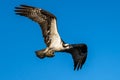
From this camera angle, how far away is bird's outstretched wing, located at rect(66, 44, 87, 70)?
35409 millimetres

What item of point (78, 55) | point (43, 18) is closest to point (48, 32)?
point (43, 18)

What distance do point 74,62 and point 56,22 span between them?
3213mm

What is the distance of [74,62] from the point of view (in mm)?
36219

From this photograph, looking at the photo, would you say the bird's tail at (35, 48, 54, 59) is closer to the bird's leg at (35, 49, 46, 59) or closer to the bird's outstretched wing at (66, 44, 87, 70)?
the bird's leg at (35, 49, 46, 59)

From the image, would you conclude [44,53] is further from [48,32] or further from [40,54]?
[48,32]

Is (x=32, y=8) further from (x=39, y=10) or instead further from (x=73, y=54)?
(x=73, y=54)

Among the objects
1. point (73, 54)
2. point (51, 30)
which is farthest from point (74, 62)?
point (51, 30)

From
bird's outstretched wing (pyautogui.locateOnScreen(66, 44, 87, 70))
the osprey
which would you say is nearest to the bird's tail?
the osprey

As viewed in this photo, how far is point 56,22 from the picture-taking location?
111 feet

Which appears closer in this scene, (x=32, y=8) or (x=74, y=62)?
(x=32, y=8)

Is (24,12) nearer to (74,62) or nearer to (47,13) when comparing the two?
(47,13)

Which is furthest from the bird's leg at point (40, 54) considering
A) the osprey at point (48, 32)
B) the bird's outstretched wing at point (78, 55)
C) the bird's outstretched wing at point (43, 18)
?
the bird's outstretched wing at point (78, 55)

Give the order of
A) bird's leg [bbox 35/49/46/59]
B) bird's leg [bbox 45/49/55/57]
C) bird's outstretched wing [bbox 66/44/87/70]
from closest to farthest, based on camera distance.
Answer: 1. bird's leg [bbox 35/49/46/59]
2. bird's leg [bbox 45/49/55/57]
3. bird's outstretched wing [bbox 66/44/87/70]

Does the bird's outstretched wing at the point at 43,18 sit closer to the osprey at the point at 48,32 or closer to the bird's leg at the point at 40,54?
the osprey at the point at 48,32
